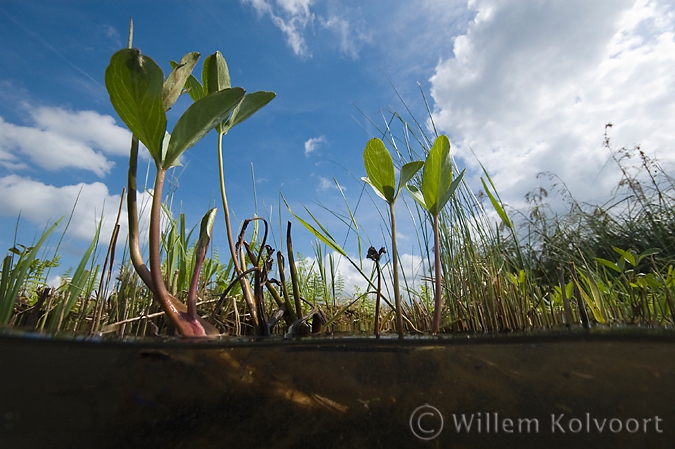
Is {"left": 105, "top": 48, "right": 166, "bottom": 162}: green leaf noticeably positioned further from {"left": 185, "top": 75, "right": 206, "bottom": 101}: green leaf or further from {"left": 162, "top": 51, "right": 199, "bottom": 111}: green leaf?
{"left": 185, "top": 75, "right": 206, "bottom": 101}: green leaf

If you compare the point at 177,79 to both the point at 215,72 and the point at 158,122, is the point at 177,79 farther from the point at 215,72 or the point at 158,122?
the point at 215,72

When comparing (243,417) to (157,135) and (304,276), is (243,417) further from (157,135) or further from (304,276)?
(304,276)

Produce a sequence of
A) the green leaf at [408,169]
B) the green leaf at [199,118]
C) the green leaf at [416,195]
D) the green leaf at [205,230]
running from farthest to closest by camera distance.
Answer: the green leaf at [416,195]
the green leaf at [408,169]
the green leaf at [205,230]
the green leaf at [199,118]

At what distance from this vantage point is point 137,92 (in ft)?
3.53

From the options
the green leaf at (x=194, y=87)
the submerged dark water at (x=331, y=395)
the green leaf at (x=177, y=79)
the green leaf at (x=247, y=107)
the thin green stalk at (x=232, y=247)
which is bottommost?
the submerged dark water at (x=331, y=395)

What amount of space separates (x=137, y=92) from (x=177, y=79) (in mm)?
177

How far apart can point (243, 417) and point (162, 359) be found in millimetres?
332

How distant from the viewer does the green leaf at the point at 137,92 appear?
3.41ft

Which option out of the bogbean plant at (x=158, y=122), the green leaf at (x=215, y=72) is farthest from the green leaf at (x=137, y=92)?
the green leaf at (x=215, y=72)

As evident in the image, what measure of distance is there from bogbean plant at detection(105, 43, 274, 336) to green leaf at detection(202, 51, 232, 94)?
0.24 meters

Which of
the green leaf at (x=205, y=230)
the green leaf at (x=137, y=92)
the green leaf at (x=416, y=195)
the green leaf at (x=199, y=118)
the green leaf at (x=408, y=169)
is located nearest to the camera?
the green leaf at (x=137, y=92)

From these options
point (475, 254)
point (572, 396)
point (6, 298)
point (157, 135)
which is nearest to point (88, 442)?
point (6, 298)

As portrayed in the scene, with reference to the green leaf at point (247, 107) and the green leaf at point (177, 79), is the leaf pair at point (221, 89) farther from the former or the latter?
the green leaf at point (177, 79)

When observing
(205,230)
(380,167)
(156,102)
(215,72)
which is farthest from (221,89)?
(380,167)
